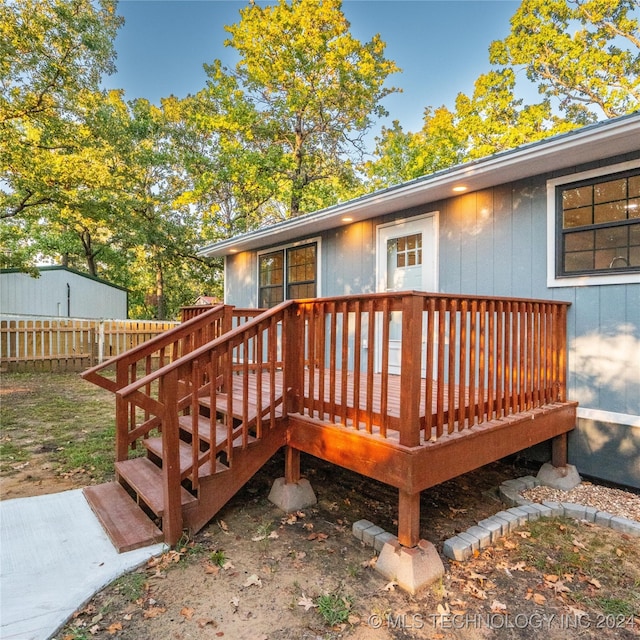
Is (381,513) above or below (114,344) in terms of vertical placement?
below

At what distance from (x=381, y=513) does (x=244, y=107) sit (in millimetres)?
15169

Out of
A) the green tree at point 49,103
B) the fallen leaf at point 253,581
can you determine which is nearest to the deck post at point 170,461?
the fallen leaf at point 253,581

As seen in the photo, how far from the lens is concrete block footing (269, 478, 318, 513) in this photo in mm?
3387

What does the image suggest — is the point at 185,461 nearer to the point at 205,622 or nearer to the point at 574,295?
the point at 205,622

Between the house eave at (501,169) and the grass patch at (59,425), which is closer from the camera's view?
the house eave at (501,169)

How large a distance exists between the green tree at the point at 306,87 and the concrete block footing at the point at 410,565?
13.9 meters

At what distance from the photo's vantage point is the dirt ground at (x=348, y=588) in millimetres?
2076

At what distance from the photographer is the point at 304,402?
3318mm

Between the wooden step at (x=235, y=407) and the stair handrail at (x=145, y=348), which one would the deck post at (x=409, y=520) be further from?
the stair handrail at (x=145, y=348)

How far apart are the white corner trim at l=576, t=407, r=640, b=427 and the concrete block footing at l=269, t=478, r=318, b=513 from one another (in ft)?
8.89

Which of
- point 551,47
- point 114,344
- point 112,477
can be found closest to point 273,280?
point 112,477

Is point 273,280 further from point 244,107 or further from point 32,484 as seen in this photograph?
point 244,107

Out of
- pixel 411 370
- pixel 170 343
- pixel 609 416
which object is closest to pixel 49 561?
pixel 170 343

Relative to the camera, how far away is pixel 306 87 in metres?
14.9
